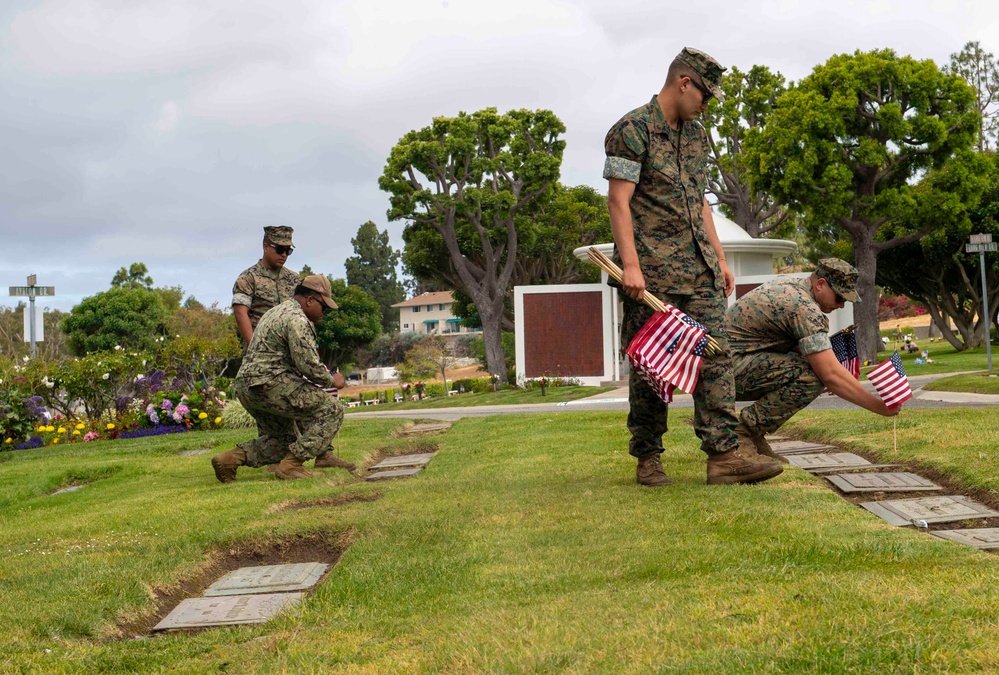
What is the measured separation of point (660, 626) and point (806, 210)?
32.3 metres

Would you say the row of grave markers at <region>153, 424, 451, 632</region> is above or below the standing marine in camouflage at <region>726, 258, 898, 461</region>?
below

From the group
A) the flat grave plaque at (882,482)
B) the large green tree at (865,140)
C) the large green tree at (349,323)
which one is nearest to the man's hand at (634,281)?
the flat grave plaque at (882,482)

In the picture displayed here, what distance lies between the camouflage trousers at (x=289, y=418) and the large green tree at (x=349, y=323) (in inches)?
1986

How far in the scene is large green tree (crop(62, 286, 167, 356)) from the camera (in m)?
61.9

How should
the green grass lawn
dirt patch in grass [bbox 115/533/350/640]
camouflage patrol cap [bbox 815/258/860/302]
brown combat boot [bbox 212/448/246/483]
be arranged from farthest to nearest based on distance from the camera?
1. the green grass lawn
2. brown combat boot [bbox 212/448/246/483]
3. camouflage patrol cap [bbox 815/258/860/302]
4. dirt patch in grass [bbox 115/533/350/640]

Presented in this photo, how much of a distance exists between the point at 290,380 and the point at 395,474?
1.27 m

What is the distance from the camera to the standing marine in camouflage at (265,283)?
30.5 feet

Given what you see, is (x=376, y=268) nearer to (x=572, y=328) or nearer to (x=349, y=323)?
(x=349, y=323)

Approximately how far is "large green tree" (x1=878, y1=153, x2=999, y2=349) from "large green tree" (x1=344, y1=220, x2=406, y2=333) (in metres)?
58.6

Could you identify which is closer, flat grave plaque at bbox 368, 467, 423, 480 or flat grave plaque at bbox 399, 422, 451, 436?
flat grave plaque at bbox 368, 467, 423, 480

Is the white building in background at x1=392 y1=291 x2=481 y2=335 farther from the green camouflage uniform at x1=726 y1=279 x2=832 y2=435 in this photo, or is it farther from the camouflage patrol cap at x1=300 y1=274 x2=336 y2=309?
the green camouflage uniform at x1=726 y1=279 x2=832 y2=435

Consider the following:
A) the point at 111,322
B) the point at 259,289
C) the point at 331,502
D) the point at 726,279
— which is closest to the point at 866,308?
the point at 259,289

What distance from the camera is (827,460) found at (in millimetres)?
7449

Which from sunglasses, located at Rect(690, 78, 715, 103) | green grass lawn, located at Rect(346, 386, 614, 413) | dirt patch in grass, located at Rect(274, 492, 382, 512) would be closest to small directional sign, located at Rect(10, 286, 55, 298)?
green grass lawn, located at Rect(346, 386, 614, 413)
